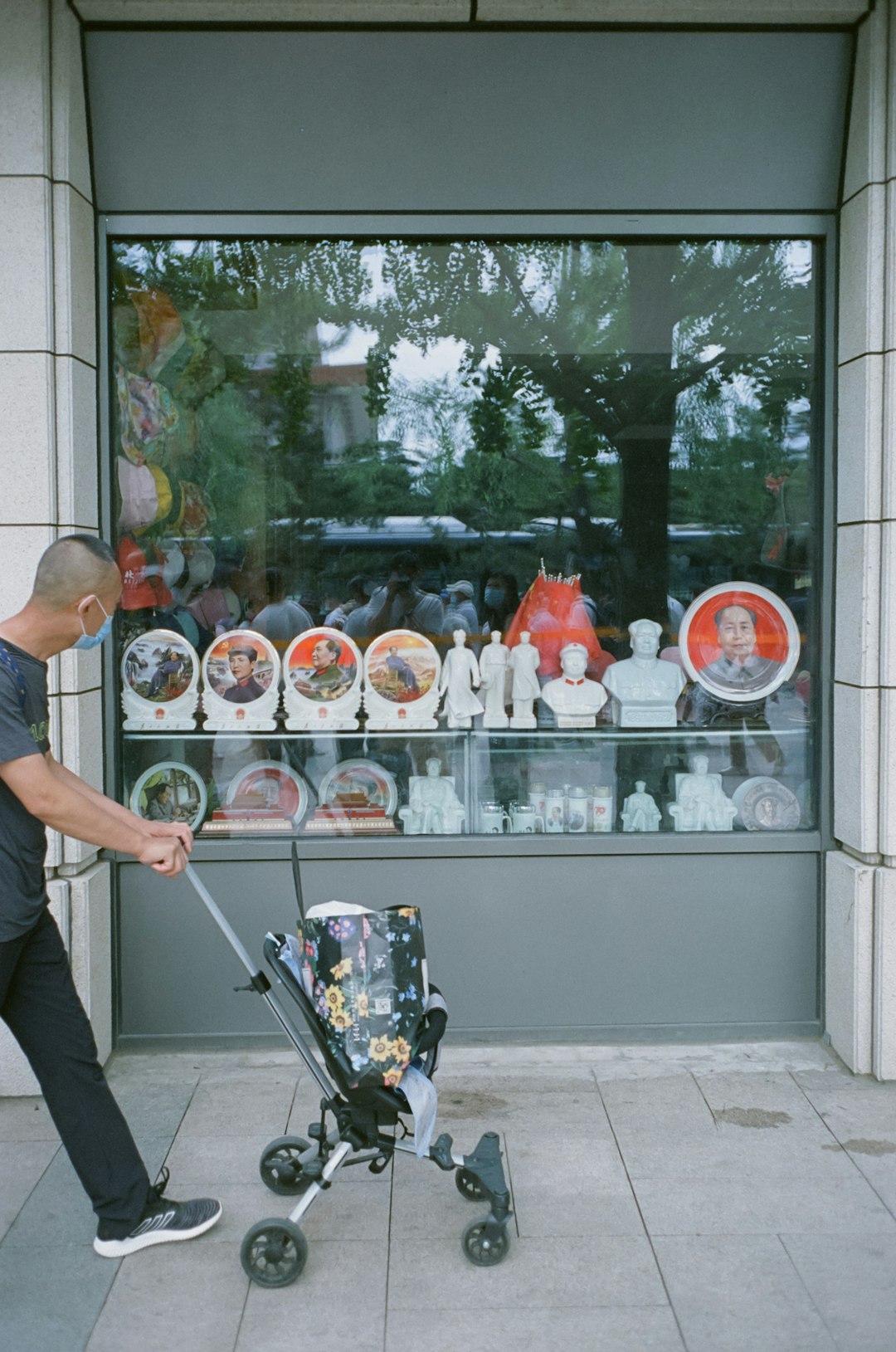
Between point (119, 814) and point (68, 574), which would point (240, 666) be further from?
point (68, 574)

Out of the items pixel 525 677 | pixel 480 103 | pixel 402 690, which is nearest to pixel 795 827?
pixel 525 677

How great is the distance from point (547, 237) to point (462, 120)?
58 cm

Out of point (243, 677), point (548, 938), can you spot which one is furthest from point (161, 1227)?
point (243, 677)

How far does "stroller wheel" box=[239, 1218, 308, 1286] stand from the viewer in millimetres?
3375

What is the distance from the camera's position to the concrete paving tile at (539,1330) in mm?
3174

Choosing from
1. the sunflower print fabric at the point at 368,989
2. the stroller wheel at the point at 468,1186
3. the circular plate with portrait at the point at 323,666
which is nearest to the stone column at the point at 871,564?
the stroller wheel at the point at 468,1186

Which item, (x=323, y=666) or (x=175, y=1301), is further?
(x=323, y=666)

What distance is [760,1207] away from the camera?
3.85 m

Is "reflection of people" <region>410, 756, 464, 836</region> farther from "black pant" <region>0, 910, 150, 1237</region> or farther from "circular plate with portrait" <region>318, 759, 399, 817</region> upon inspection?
"black pant" <region>0, 910, 150, 1237</region>

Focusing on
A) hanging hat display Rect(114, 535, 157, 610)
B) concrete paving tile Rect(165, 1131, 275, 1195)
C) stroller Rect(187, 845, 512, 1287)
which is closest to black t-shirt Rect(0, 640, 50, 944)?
stroller Rect(187, 845, 512, 1287)

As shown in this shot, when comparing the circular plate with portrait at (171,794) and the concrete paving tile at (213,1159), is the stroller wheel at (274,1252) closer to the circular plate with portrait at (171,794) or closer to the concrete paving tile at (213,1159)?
the concrete paving tile at (213,1159)

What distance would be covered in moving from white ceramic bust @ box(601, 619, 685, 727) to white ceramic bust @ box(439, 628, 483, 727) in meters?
0.60

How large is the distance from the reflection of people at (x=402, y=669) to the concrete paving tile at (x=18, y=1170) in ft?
7.68

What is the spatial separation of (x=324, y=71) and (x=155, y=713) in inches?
109
